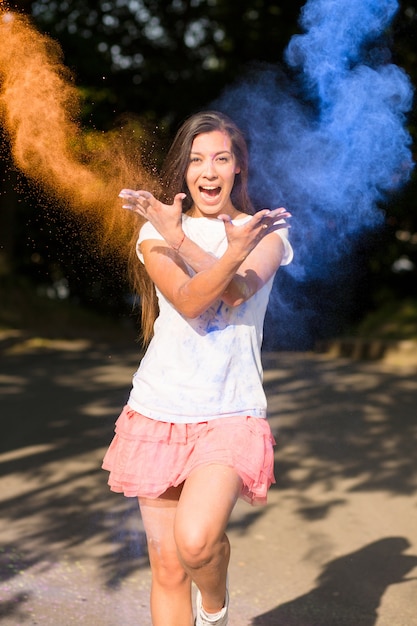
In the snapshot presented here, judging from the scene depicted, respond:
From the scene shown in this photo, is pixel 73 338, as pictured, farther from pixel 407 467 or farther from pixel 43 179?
pixel 43 179

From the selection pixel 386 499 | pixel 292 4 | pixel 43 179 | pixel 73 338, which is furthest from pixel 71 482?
pixel 292 4

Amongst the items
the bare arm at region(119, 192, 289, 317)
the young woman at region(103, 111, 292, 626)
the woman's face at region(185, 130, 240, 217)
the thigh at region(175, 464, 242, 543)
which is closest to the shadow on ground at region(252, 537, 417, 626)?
the young woman at region(103, 111, 292, 626)

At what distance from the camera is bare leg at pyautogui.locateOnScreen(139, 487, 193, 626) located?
128 inches

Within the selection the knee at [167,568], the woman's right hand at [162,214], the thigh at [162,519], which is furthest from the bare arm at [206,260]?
the knee at [167,568]

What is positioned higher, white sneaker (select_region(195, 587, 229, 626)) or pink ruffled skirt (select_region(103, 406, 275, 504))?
pink ruffled skirt (select_region(103, 406, 275, 504))

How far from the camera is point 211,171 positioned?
3.31 metres

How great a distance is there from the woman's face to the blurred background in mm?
11853

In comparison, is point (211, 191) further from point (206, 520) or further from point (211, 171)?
point (206, 520)

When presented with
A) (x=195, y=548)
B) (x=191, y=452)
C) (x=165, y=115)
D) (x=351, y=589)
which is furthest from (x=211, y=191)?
(x=165, y=115)

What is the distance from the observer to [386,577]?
4734mm

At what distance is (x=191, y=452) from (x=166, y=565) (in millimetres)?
385

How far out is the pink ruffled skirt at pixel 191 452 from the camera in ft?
10.2

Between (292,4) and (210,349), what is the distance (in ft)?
46.7

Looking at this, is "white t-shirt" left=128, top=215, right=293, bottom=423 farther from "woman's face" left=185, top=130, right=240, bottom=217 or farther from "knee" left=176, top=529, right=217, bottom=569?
"knee" left=176, top=529, right=217, bottom=569
